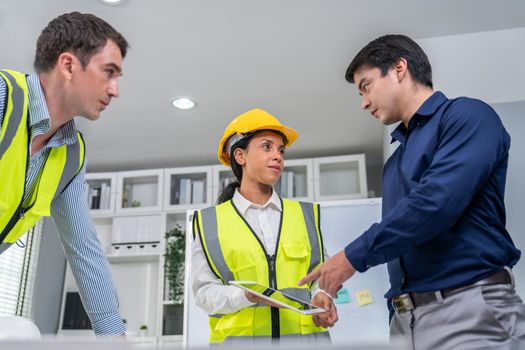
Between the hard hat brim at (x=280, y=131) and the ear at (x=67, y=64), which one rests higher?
A: the hard hat brim at (x=280, y=131)

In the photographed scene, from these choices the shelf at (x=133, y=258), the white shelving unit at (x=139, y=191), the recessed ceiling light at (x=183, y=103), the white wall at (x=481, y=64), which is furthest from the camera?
the white shelving unit at (x=139, y=191)

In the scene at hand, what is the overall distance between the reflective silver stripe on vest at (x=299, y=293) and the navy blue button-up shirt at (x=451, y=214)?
425mm

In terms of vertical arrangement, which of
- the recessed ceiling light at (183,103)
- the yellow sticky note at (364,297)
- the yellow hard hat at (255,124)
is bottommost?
the yellow sticky note at (364,297)

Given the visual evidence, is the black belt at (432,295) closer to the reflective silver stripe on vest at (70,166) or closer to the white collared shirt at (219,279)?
the white collared shirt at (219,279)

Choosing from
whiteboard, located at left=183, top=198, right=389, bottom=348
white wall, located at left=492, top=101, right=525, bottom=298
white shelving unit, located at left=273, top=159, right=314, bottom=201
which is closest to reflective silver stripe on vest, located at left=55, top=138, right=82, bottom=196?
whiteboard, located at left=183, top=198, right=389, bottom=348

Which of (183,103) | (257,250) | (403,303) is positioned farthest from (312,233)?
(183,103)

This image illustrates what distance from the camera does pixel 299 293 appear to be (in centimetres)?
173

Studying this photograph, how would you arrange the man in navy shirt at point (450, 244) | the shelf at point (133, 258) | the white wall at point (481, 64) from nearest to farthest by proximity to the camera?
the man in navy shirt at point (450, 244) → the white wall at point (481, 64) → the shelf at point (133, 258)

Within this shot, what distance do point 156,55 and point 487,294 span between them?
2841 mm

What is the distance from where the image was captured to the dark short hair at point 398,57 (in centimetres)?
158

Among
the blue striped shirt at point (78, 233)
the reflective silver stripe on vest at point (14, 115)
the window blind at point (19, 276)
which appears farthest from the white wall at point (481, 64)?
the window blind at point (19, 276)

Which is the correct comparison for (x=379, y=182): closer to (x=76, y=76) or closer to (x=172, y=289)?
(x=172, y=289)

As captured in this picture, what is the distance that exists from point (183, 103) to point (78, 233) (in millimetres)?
2894

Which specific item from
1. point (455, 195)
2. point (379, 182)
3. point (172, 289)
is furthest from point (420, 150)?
point (379, 182)
